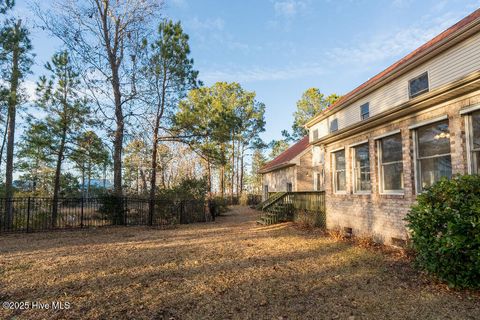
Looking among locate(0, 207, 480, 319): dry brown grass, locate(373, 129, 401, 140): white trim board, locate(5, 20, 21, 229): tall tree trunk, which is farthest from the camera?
locate(5, 20, 21, 229): tall tree trunk

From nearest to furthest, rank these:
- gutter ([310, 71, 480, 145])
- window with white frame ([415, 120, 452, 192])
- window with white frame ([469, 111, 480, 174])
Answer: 1. gutter ([310, 71, 480, 145])
2. window with white frame ([469, 111, 480, 174])
3. window with white frame ([415, 120, 452, 192])

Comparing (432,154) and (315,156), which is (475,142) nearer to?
(432,154)

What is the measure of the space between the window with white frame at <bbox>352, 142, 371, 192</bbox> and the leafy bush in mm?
3901

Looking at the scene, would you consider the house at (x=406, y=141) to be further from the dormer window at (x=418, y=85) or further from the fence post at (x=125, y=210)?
the fence post at (x=125, y=210)

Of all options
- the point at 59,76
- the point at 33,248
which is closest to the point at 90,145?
the point at 59,76

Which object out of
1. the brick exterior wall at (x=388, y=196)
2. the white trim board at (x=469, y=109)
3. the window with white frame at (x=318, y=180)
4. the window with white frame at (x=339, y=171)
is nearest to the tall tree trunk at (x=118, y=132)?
the window with white frame at (x=339, y=171)

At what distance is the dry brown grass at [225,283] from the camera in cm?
354

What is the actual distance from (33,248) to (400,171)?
1035 centimetres

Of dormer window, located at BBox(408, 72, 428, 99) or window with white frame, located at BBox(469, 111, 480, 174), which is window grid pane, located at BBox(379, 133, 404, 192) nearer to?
window with white frame, located at BBox(469, 111, 480, 174)

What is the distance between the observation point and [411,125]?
6602 millimetres

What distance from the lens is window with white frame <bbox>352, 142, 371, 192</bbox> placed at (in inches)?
329

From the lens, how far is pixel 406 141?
6.74 metres

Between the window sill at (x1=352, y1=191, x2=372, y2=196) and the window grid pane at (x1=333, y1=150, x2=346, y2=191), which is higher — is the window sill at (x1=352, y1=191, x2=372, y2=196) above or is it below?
below

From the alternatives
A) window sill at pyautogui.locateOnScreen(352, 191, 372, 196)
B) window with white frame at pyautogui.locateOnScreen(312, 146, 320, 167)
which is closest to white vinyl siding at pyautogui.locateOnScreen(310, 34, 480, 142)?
window sill at pyautogui.locateOnScreen(352, 191, 372, 196)
